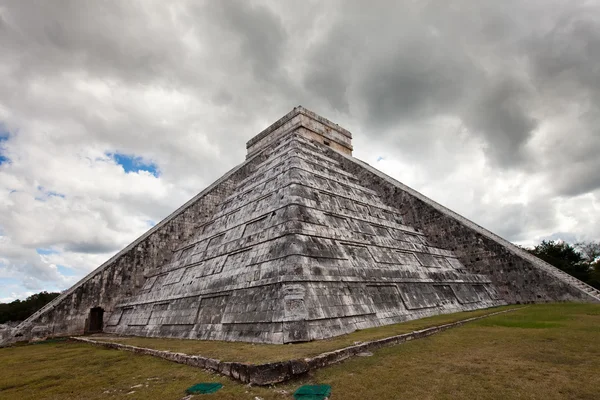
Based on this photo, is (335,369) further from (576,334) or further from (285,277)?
(576,334)

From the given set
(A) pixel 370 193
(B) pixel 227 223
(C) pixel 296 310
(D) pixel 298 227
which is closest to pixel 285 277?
(C) pixel 296 310

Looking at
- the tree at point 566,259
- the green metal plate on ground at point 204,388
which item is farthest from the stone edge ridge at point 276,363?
the tree at point 566,259

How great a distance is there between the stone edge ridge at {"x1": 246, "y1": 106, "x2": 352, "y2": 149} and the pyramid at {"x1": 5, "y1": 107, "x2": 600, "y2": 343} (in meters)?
3.48

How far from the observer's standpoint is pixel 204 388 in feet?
16.2

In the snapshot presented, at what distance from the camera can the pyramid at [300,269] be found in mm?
9094

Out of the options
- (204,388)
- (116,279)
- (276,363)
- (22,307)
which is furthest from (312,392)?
(22,307)

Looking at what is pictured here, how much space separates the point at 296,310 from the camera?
8141mm

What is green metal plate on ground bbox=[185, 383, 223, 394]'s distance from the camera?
189 inches

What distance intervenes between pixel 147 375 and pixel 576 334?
32.3 feet

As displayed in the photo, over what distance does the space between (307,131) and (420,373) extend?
65.1ft

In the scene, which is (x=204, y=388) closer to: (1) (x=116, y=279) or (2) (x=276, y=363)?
(2) (x=276, y=363)

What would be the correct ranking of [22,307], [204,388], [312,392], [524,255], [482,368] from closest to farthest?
1. [312,392]
2. [204,388]
3. [482,368]
4. [524,255]
5. [22,307]

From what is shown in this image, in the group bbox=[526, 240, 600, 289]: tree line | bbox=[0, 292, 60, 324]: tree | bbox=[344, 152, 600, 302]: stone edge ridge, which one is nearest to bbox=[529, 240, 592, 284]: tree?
bbox=[526, 240, 600, 289]: tree line

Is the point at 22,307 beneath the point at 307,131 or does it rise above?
beneath
